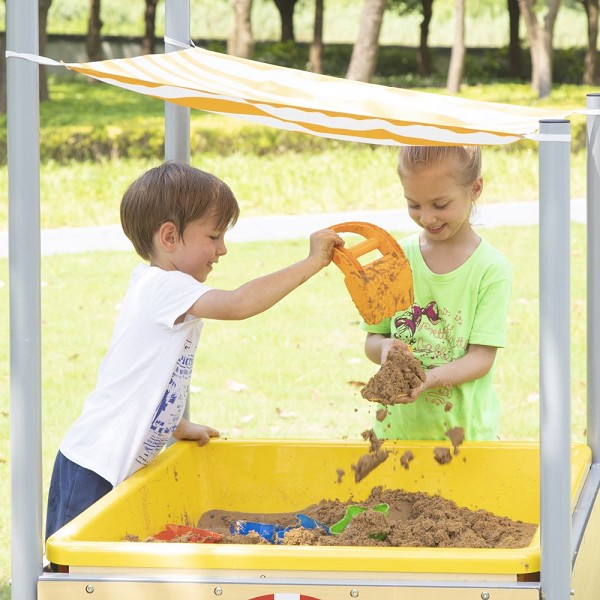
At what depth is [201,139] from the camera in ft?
33.6

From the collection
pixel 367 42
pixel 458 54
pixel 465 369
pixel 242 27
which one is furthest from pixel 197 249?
pixel 458 54

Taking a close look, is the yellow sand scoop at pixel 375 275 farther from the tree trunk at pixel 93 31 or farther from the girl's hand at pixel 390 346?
the tree trunk at pixel 93 31

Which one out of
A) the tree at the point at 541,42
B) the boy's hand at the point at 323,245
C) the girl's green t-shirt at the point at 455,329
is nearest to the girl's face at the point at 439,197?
the girl's green t-shirt at the point at 455,329

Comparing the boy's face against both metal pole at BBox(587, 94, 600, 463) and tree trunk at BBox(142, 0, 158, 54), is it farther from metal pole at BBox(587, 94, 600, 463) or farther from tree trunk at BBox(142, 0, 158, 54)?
tree trunk at BBox(142, 0, 158, 54)

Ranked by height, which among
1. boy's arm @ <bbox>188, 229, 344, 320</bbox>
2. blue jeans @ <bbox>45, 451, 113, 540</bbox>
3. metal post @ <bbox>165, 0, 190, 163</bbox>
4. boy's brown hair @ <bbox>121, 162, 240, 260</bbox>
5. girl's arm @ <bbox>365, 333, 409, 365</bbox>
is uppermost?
metal post @ <bbox>165, 0, 190, 163</bbox>

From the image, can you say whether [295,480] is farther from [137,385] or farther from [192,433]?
[137,385]

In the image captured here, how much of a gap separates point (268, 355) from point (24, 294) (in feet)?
11.8

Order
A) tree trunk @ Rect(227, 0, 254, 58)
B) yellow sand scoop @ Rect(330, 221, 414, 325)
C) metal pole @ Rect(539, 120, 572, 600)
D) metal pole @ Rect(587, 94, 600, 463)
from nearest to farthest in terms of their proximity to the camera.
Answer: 1. metal pole @ Rect(539, 120, 572, 600)
2. yellow sand scoop @ Rect(330, 221, 414, 325)
3. metal pole @ Rect(587, 94, 600, 463)
4. tree trunk @ Rect(227, 0, 254, 58)

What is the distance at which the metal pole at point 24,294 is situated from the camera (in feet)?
6.06

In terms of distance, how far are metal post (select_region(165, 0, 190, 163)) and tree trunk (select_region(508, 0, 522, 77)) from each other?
18346mm

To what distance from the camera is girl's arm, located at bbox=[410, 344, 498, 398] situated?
258 centimetres

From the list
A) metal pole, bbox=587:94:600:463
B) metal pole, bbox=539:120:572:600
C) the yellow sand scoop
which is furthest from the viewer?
metal pole, bbox=587:94:600:463

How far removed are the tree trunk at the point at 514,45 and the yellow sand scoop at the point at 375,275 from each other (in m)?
18.7

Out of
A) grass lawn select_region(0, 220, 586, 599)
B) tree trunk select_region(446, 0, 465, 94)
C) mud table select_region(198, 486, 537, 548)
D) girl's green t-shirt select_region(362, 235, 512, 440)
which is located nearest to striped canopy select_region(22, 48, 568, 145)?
girl's green t-shirt select_region(362, 235, 512, 440)
